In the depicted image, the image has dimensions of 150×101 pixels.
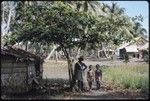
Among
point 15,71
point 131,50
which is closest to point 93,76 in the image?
point 15,71

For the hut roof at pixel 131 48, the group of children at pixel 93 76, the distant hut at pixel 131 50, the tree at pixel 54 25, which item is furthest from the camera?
the hut roof at pixel 131 48

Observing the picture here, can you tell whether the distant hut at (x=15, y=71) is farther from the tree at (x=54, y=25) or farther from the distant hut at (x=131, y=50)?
the distant hut at (x=131, y=50)

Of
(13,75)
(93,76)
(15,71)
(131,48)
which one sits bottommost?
(93,76)

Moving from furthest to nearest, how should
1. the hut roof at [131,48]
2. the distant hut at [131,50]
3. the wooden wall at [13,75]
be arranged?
the hut roof at [131,48]
the distant hut at [131,50]
the wooden wall at [13,75]

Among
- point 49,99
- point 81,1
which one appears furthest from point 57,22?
point 81,1

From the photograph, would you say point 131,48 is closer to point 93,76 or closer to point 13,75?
point 93,76

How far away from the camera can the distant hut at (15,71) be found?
68.0 feet

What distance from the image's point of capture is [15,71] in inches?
843

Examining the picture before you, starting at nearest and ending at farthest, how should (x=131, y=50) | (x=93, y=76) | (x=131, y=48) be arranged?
(x=93, y=76) → (x=131, y=50) → (x=131, y=48)

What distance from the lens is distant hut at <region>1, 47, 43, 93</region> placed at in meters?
20.7

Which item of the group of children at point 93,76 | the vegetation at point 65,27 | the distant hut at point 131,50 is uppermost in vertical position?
the distant hut at point 131,50

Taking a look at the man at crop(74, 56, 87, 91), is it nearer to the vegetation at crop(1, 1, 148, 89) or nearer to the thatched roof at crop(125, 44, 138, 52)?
the vegetation at crop(1, 1, 148, 89)

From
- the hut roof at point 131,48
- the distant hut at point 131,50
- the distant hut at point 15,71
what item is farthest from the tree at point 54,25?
the hut roof at point 131,48

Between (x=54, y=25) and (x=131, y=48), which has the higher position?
(x=131, y=48)
